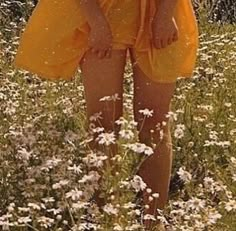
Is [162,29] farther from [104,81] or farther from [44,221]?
[44,221]

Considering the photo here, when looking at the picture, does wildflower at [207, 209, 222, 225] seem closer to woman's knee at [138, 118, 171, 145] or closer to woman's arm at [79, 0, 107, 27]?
woman's knee at [138, 118, 171, 145]

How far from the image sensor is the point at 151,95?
2.56m

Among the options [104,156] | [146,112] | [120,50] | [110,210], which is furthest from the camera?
[120,50]

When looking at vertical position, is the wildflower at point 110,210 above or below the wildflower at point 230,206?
above

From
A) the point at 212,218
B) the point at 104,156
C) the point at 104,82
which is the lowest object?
the point at 212,218

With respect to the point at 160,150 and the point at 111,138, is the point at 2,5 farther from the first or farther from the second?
the point at 111,138

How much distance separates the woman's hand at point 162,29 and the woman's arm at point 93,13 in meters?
0.13

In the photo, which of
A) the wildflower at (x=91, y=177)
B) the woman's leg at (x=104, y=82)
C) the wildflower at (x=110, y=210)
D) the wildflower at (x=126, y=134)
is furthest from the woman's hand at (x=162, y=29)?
the wildflower at (x=110, y=210)

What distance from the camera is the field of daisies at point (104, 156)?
2189 mm

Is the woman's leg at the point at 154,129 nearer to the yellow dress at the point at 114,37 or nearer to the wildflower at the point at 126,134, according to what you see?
the yellow dress at the point at 114,37

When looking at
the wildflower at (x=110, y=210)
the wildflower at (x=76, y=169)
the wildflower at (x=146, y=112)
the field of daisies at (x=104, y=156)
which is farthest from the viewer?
the wildflower at (x=146, y=112)

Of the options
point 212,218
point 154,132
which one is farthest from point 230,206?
point 154,132

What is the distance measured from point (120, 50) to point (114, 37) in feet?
0.17

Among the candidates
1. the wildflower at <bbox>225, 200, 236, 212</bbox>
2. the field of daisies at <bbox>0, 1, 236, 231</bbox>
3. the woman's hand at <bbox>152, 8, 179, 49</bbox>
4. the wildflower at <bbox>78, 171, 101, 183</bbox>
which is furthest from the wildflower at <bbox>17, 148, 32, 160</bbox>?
the wildflower at <bbox>225, 200, 236, 212</bbox>
